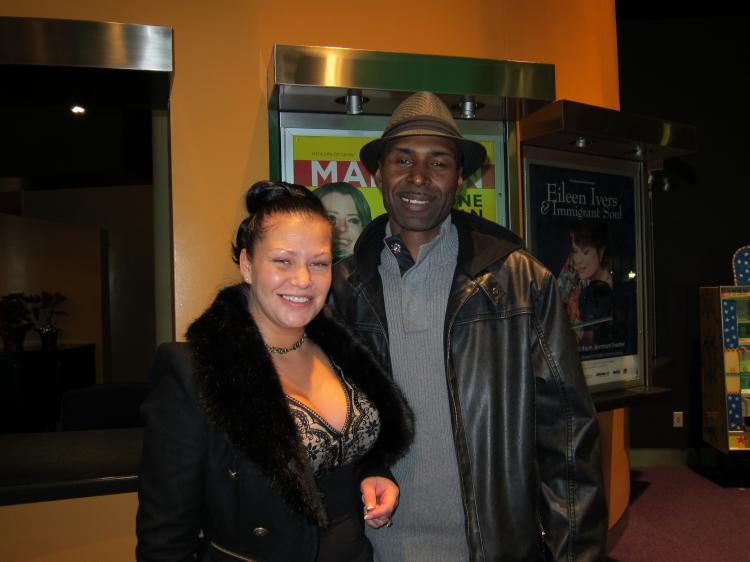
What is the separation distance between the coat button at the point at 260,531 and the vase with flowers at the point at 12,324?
6486mm

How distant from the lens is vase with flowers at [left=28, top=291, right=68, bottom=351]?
6.98 m

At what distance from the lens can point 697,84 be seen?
532cm

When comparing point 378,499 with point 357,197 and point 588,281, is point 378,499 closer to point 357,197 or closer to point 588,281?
point 357,197

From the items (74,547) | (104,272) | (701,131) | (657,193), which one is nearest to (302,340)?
(74,547)

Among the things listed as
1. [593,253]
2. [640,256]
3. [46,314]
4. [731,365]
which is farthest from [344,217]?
[46,314]

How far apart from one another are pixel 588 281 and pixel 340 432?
82.7 inches

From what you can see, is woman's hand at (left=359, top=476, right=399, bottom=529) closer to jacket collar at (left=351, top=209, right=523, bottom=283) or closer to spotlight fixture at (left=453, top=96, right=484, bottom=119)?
jacket collar at (left=351, top=209, right=523, bottom=283)

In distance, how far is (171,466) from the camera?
1220mm

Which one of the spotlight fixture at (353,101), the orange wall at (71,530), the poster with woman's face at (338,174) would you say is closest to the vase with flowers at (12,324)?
the orange wall at (71,530)

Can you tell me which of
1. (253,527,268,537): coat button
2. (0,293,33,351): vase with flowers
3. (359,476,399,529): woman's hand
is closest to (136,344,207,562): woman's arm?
(253,527,268,537): coat button

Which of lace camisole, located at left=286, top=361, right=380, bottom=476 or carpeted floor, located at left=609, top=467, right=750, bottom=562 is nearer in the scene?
lace camisole, located at left=286, top=361, right=380, bottom=476

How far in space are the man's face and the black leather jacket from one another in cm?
21

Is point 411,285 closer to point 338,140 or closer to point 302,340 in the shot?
point 302,340

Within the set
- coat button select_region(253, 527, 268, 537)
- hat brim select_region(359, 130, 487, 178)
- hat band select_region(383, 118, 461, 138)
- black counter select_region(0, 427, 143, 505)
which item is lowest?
black counter select_region(0, 427, 143, 505)
